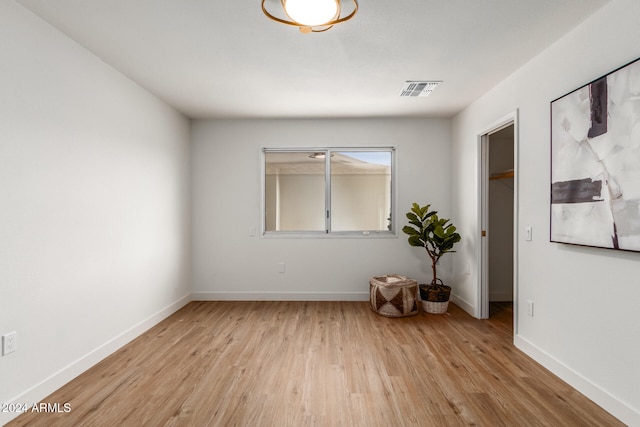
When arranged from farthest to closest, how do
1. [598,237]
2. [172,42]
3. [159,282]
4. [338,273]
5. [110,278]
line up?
[338,273] → [159,282] → [110,278] → [172,42] → [598,237]

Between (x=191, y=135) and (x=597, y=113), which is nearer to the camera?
(x=597, y=113)

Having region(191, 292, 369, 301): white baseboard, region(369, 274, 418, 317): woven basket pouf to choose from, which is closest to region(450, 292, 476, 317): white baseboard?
region(369, 274, 418, 317): woven basket pouf

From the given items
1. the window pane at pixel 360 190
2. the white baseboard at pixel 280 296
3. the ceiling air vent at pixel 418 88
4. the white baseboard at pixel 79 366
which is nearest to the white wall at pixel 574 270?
the ceiling air vent at pixel 418 88

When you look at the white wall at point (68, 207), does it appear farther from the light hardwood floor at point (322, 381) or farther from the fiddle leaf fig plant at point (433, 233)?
the fiddle leaf fig plant at point (433, 233)

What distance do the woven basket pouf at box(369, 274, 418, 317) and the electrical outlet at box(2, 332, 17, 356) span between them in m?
3.19

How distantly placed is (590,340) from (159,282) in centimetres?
394

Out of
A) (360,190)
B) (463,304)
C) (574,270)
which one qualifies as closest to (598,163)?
(574,270)

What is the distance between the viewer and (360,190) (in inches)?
182

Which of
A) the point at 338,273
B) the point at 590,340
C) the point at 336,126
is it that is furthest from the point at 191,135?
the point at 590,340

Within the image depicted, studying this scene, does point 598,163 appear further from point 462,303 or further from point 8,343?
point 8,343

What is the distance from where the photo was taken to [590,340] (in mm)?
2115

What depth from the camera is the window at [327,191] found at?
15.0ft

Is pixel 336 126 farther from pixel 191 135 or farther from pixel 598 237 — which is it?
pixel 598 237

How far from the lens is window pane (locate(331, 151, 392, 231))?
4.58m
